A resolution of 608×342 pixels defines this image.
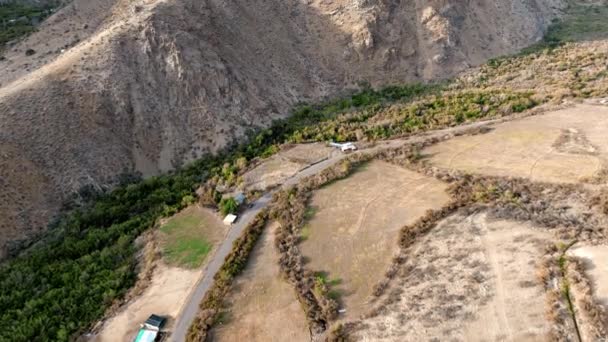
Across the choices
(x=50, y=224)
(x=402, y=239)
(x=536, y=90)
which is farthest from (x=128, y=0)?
(x=536, y=90)

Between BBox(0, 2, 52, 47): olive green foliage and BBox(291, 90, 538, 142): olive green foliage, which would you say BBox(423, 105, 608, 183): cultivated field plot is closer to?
BBox(291, 90, 538, 142): olive green foliage

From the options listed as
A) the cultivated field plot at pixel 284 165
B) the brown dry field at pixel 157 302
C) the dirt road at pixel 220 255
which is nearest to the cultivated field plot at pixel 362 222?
the dirt road at pixel 220 255

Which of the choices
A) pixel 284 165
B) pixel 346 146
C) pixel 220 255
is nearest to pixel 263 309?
pixel 220 255

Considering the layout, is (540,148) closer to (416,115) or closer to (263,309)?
(416,115)

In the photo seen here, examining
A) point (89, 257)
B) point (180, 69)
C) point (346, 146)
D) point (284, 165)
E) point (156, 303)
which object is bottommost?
point (156, 303)

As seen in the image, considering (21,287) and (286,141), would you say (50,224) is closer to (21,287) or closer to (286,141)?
(21,287)
